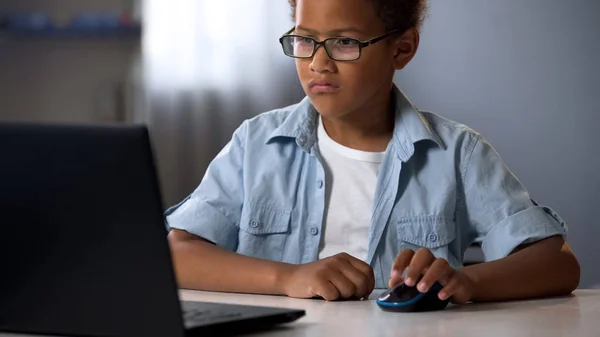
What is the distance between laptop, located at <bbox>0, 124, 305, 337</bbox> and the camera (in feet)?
2.15

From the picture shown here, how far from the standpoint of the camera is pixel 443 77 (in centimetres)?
295

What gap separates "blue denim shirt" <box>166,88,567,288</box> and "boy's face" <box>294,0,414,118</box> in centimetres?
11

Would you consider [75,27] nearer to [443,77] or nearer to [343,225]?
[443,77]

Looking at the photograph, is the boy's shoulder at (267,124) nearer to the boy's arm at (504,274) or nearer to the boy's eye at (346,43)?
the boy's eye at (346,43)

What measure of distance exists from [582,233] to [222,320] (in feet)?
7.55

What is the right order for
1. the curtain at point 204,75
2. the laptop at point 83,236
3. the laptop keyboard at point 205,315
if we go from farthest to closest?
the curtain at point 204,75 < the laptop keyboard at point 205,315 < the laptop at point 83,236

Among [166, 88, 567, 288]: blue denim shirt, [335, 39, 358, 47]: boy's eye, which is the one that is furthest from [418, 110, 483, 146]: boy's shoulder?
[335, 39, 358, 47]: boy's eye

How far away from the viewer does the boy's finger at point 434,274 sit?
1.00 meters

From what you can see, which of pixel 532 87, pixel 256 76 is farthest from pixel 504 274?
pixel 256 76

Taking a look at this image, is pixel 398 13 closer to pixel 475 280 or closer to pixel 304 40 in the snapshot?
pixel 304 40

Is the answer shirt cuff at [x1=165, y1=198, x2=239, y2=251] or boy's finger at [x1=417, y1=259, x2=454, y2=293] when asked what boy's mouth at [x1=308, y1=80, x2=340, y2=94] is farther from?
boy's finger at [x1=417, y1=259, x2=454, y2=293]

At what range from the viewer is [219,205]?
59.0 inches

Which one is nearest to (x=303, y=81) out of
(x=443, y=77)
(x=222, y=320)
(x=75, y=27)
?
(x=222, y=320)

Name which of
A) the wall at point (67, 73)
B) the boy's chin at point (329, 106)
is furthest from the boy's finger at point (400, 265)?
the wall at point (67, 73)
